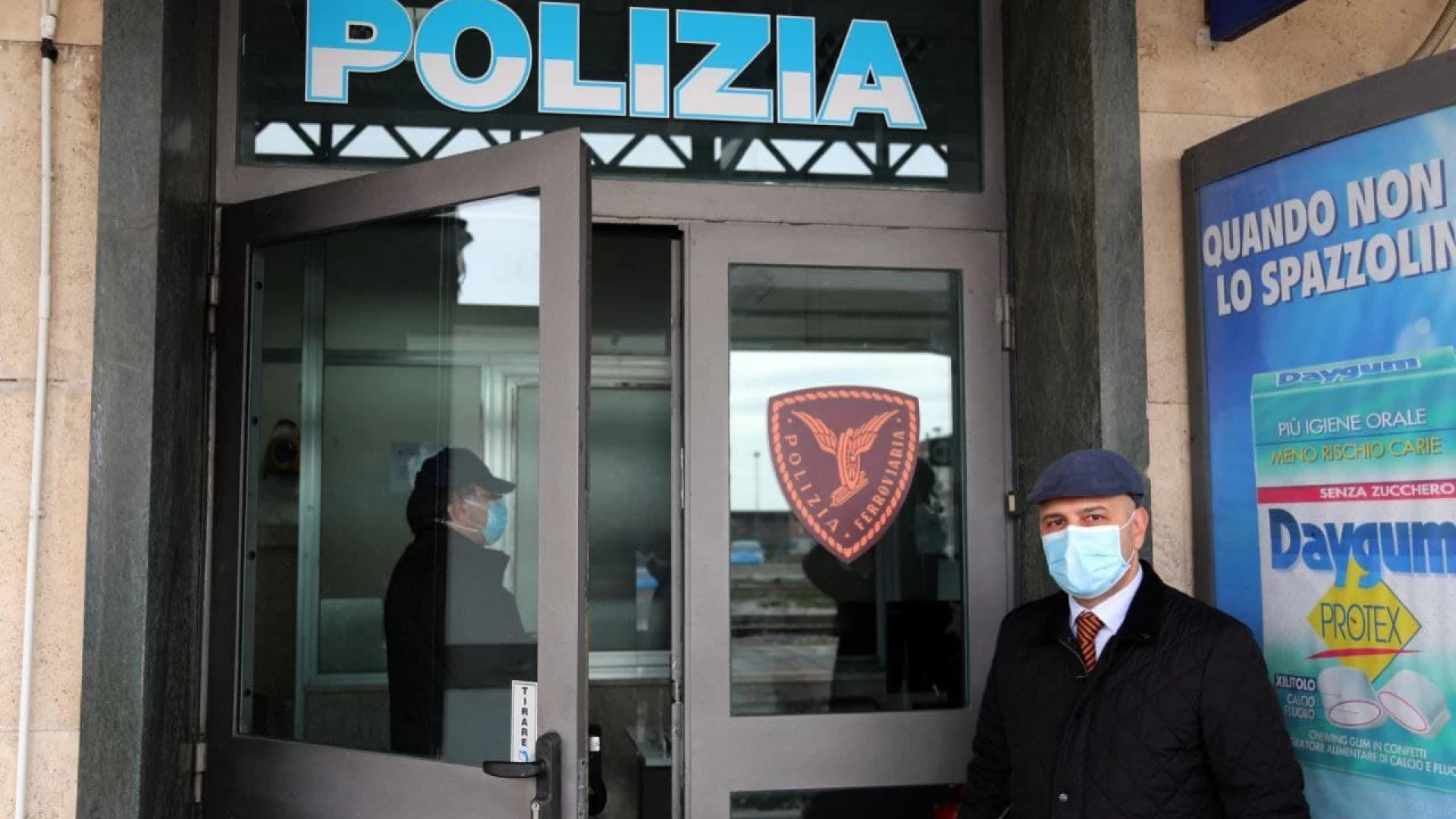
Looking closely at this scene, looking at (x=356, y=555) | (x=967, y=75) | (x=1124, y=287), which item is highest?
(x=967, y=75)

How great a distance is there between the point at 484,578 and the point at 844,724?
104 cm

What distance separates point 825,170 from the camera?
353 cm

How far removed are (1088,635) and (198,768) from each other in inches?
79.8

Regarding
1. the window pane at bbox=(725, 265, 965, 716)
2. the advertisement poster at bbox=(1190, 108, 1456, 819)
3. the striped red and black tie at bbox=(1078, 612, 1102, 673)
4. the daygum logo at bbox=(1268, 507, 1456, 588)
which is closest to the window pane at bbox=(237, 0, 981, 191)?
the window pane at bbox=(725, 265, 965, 716)

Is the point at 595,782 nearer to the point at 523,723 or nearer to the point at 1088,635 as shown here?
the point at 523,723

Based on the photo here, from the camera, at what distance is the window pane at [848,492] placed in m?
3.43

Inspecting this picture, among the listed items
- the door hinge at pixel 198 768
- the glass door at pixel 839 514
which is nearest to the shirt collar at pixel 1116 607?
the glass door at pixel 839 514

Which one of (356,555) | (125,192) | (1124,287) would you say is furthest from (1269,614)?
(125,192)

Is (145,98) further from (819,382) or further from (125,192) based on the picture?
(819,382)

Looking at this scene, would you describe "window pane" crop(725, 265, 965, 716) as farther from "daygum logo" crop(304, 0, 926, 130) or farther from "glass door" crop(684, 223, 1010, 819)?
"daygum logo" crop(304, 0, 926, 130)

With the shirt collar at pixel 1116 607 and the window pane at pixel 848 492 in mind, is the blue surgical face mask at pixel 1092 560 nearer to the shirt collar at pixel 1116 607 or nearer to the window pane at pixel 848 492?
the shirt collar at pixel 1116 607

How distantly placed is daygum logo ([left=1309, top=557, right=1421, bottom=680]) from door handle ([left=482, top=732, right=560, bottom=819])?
1586 mm

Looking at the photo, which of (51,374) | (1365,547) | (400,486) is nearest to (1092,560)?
(1365,547)

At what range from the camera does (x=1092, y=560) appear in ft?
8.63
